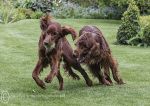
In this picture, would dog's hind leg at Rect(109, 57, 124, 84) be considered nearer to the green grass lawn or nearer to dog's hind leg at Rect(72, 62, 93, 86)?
the green grass lawn

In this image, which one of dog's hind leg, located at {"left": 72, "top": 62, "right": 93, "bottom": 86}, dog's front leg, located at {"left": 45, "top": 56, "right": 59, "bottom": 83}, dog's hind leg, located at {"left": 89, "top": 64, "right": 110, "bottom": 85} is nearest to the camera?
dog's front leg, located at {"left": 45, "top": 56, "right": 59, "bottom": 83}

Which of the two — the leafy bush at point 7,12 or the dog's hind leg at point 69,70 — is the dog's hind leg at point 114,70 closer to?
the dog's hind leg at point 69,70

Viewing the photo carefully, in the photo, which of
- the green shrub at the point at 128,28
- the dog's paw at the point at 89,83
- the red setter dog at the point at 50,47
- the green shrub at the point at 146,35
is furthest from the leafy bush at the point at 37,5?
the red setter dog at the point at 50,47

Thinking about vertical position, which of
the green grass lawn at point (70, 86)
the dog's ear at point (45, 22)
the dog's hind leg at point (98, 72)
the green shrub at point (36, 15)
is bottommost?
the green shrub at point (36, 15)

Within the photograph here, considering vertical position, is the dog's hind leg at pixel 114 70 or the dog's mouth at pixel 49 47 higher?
the dog's mouth at pixel 49 47

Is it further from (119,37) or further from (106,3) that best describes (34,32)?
(106,3)

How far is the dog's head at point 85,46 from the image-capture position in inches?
315

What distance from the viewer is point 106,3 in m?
23.4

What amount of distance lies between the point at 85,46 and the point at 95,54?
24cm

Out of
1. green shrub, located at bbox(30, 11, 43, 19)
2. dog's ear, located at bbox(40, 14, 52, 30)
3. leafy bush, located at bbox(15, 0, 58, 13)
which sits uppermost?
dog's ear, located at bbox(40, 14, 52, 30)

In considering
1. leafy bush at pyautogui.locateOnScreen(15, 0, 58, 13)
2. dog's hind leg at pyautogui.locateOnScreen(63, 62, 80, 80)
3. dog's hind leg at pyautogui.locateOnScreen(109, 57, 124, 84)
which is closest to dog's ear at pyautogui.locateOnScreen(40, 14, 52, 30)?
dog's hind leg at pyautogui.locateOnScreen(63, 62, 80, 80)

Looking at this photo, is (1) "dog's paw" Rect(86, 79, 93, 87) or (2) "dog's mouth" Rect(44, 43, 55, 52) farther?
(1) "dog's paw" Rect(86, 79, 93, 87)

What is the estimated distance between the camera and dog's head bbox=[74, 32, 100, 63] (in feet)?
26.2

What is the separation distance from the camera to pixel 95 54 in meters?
8.13
